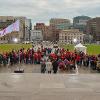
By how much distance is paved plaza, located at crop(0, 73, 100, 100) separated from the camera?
1172cm

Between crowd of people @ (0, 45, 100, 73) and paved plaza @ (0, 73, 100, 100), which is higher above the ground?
crowd of people @ (0, 45, 100, 73)

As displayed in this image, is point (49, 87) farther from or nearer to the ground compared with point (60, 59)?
nearer to the ground

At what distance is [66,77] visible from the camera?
16.6m

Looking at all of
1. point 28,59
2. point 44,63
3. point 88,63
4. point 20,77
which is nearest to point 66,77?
point 20,77

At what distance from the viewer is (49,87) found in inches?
535

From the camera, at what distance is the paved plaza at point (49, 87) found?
11.7 meters

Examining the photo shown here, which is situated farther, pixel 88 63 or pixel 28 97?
pixel 88 63

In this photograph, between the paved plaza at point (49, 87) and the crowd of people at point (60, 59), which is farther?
the crowd of people at point (60, 59)

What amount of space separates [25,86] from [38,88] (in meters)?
0.70

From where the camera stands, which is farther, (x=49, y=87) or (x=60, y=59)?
(x=60, y=59)

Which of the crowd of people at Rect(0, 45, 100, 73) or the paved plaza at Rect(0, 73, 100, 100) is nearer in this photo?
the paved plaza at Rect(0, 73, 100, 100)

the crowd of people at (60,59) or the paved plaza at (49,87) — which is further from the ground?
the crowd of people at (60,59)

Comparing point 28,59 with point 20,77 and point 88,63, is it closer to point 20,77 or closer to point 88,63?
point 88,63

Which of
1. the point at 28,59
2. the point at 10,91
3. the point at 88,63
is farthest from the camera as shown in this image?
the point at 28,59
